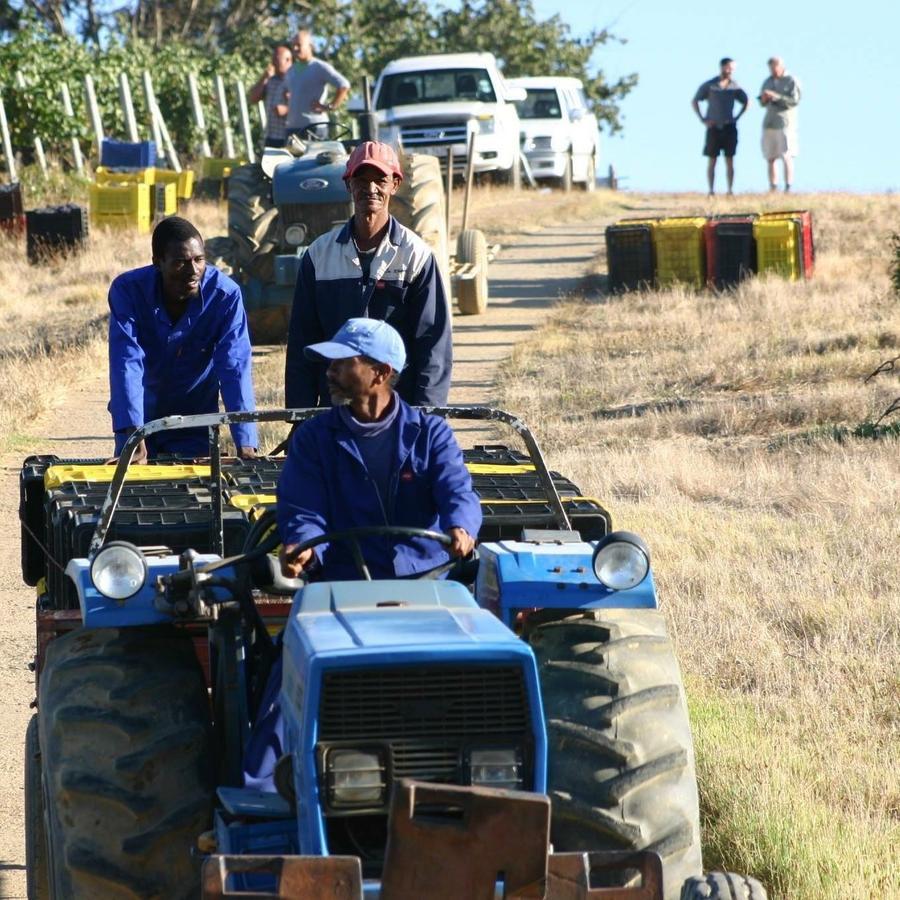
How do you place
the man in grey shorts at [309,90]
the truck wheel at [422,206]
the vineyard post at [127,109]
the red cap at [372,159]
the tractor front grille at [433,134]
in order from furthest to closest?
1. the vineyard post at [127,109]
2. the tractor front grille at [433,134]
3. the man in grey shorts at [309,90]
4. the truck wheel at [422,206]
5. the red cap at [372,159]

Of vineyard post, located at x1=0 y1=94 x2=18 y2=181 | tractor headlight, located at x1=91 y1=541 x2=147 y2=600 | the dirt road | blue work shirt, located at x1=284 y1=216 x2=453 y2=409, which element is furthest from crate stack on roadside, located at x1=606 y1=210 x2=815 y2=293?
tractor headlight, located at x1=91 y1=541 x2=147 y2=600

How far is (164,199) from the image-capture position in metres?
24.2

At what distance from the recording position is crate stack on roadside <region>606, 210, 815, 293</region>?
1873cm

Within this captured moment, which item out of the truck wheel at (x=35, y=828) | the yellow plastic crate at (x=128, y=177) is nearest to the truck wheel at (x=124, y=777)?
the truck wheel at (x=35, y=828)

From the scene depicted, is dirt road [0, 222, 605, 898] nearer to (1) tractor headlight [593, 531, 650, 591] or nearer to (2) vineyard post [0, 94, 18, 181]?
(1) tractor headlight [593, 531, 650, 591]

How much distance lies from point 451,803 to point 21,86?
27808 mm

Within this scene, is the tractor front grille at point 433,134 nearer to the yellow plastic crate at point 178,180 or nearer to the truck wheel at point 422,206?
the yellow plastic crate at point 178,180

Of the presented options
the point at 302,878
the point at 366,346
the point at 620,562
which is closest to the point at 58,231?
the point at 366,346

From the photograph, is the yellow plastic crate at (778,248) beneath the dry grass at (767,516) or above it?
above

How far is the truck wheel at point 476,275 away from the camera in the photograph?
58.3 feet

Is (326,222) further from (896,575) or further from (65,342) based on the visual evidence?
(896,575)

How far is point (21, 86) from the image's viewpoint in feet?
97.7

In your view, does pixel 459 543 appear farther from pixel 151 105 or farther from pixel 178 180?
pixel 151 105

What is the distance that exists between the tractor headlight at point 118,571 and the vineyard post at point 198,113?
98.4 ft
